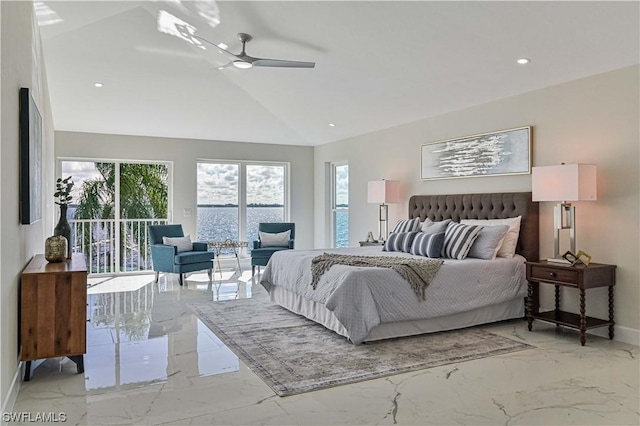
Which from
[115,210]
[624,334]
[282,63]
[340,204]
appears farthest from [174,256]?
[624,334]

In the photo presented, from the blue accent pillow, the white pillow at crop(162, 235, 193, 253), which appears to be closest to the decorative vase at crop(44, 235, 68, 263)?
the blue accent pillow

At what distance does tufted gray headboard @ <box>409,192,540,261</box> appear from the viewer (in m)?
4.96

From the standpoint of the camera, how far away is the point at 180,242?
739 cm

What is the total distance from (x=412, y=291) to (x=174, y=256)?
4077 millimetres

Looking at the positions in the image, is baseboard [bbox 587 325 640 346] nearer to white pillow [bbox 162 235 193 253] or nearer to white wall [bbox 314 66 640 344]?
white wall [bbox 314 66 640 344]

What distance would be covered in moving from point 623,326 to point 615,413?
174 cm

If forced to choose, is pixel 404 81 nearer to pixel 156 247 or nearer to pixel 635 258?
pixel 635 258

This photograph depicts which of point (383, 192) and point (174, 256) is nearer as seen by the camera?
point (383, 192)

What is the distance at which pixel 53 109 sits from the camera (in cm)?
701

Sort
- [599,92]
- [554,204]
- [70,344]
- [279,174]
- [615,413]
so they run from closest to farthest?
[615,413] < [70,344] < [599,92] < [554,204] < [279,174]

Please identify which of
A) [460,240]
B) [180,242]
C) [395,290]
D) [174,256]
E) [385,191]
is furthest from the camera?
[180,242]

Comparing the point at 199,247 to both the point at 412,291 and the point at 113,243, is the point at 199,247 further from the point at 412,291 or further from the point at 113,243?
the point at 412,291

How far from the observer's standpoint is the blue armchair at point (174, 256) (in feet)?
23.1

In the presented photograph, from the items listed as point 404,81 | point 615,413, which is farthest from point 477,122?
point 615,413
